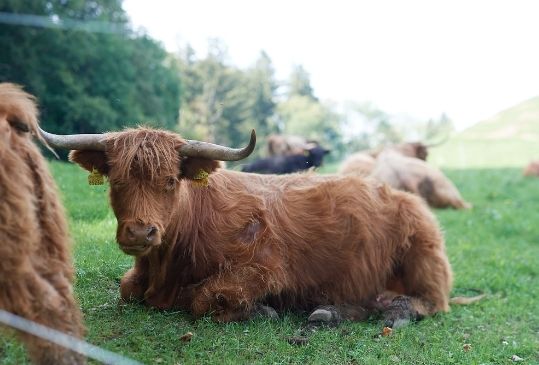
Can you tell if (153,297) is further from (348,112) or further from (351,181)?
(348,112)

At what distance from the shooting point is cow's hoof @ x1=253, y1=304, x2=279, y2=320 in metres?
5.11

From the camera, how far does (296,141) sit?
19828 millimetres

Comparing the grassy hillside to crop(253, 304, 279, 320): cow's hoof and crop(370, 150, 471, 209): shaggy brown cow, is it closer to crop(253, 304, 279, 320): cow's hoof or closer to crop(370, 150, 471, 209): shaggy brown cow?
crop(370, 150, 471, 209): shaggy brown cow

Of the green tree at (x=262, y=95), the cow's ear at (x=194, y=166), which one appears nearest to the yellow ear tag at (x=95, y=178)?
the cow's ear at (x=194, y=166)

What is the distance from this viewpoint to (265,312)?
5.16 metres

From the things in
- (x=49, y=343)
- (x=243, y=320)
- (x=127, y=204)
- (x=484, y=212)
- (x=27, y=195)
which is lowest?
(x=484, y=212)

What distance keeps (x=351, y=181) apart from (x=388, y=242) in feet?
2.26

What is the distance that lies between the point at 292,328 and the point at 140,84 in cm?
2713

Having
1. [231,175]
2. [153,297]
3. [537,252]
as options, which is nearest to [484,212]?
[537,252]

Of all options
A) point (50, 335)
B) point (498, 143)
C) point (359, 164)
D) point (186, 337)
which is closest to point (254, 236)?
point (186, 337)

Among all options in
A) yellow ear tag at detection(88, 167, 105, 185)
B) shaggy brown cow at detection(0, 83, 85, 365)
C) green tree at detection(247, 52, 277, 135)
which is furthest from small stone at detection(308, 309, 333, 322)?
green tree at detection(247, 52, 277, 135)

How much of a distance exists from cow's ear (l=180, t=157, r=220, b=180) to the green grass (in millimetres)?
809

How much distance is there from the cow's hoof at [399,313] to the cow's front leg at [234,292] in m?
1.09

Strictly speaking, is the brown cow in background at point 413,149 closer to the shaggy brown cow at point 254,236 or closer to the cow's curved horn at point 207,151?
the shaggy brown cow at point 254,236
